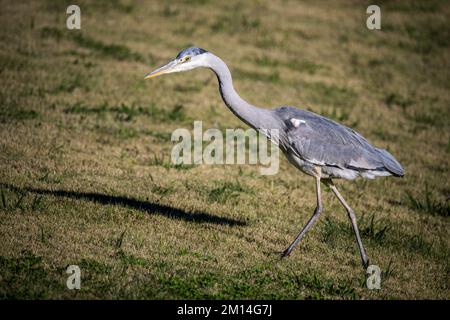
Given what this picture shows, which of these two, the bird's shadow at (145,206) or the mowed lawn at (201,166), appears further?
the bird's shadow at (145,206)

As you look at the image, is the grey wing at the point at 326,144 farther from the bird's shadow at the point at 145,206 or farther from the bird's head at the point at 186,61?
the bird's shadow at the point at 145,206

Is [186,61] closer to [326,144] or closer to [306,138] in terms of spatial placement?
[306,138]

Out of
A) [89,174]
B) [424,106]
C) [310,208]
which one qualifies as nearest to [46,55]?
[89,174]

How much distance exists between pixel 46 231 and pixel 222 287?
2.06 meters

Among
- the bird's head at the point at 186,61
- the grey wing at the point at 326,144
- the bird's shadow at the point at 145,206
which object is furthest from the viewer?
the bird's shadow at the point at 145,206

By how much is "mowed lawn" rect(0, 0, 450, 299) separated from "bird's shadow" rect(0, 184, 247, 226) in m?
0.04

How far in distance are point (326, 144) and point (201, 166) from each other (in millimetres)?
3283

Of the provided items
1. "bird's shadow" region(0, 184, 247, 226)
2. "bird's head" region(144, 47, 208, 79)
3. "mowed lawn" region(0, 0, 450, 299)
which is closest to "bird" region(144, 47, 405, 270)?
"bird's head" region(144, 47, 208, 79)

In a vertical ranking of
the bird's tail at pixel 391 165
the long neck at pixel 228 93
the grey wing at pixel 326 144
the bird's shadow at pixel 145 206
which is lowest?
the bird's shadow at pixel 145 206

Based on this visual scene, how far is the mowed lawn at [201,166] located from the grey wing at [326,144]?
3.54 ft

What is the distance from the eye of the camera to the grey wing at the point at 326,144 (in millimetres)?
7098

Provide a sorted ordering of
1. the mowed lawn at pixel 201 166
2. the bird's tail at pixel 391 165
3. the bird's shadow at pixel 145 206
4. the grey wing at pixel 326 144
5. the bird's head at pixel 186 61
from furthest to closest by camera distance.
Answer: the bird's shadow at pixel 145 206, the bird's tail at pixel 391 165, the grey wing at pixel 326 144, the bird's head at pixel 186 61, the mowed lawn at pixel 201 166

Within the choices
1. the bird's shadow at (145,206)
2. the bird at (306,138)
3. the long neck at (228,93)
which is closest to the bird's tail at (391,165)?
the bird at (306,138)
